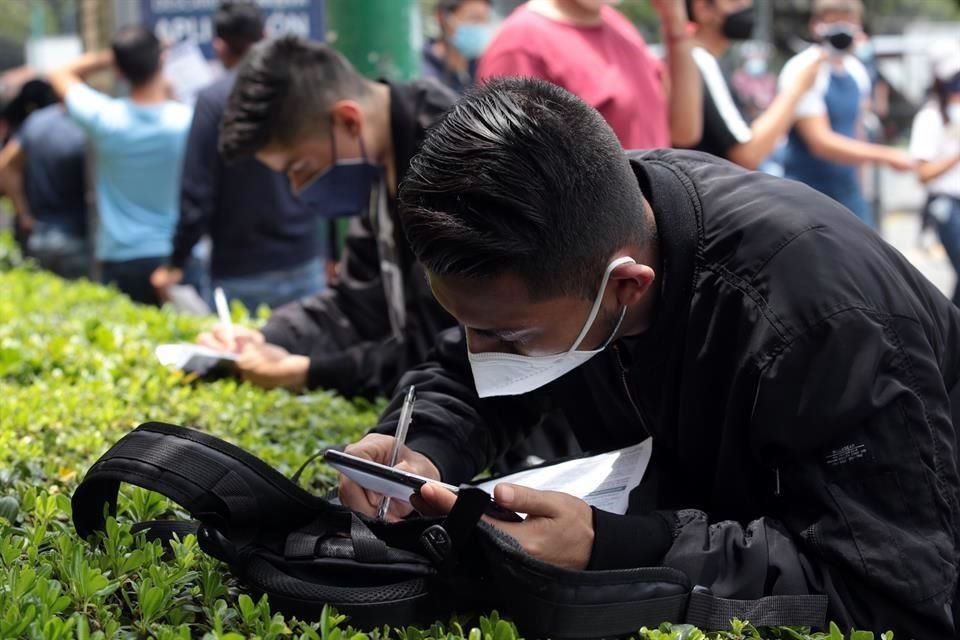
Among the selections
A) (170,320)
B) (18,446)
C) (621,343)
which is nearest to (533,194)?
(621,343)

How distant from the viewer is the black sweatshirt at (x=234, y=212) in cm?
621

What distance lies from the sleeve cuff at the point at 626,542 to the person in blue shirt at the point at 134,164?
564cm

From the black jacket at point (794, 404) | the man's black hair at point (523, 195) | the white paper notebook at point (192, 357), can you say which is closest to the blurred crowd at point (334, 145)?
the white paper notebook at point (192, 357)

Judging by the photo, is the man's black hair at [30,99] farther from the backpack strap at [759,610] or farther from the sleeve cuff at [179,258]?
the backpack strap at [759,610]

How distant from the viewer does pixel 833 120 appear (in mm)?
7281

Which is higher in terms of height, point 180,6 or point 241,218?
point 180,6

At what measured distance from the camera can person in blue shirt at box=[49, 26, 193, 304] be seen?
7.23 metres

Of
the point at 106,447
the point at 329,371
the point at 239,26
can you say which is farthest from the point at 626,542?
the point at 239,26

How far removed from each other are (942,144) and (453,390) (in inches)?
229

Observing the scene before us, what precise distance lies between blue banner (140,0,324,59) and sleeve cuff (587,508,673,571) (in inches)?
260

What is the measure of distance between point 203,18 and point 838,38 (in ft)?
13.6

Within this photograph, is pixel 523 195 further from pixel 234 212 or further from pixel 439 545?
pixel 234 212

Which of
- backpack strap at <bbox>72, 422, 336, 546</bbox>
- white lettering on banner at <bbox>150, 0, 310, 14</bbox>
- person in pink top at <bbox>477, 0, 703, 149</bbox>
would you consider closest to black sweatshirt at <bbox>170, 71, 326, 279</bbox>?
person in pink top at <bbox>477, 0, 703, 149</bbox>

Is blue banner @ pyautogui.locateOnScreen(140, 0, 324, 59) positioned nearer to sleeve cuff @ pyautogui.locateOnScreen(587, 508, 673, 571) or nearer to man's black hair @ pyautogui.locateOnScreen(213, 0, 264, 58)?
man's black hair @ pyautogui.locateOnScreen(213, 0, 264, 58)
